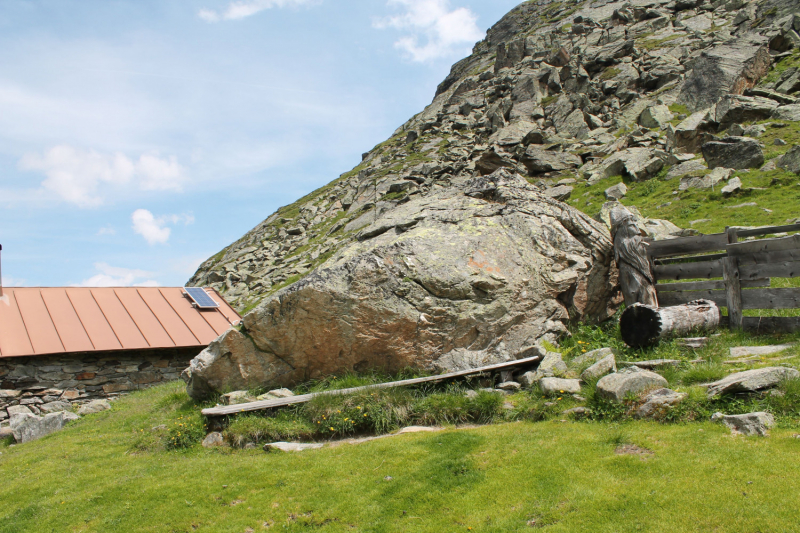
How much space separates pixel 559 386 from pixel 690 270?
5.47 meters

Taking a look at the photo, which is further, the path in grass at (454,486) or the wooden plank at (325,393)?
the wooden plank at (325,393)

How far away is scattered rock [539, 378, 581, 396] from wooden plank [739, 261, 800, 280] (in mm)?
4961

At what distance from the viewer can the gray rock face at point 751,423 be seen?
6.41m

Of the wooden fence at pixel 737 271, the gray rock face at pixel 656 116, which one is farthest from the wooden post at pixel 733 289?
→ the gray rock face at pixel 656 116

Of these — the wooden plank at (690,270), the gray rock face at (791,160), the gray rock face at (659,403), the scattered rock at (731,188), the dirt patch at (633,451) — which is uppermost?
the gray rock face at (791,160)

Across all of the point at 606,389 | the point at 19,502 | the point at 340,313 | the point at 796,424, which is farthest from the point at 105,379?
the point at 796,424

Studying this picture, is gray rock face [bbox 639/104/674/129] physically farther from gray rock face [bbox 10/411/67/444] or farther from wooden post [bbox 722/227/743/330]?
gray rock face [bbox 10/411/67/444]

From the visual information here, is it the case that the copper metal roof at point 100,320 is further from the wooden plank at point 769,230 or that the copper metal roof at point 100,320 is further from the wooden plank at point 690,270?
the wooden plank at point 769,230

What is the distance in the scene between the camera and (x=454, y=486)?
21.7 ft

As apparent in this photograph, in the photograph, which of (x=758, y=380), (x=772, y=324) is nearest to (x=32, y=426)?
(x=758, y=380)

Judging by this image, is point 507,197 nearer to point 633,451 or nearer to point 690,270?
point 690,270

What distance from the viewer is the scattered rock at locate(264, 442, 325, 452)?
8.87 metres

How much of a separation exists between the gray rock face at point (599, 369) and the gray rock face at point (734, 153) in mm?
22703

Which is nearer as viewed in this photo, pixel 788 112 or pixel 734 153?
pixel 734 153
